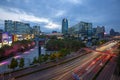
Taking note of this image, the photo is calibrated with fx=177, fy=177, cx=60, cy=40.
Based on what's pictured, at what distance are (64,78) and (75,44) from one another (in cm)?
8651

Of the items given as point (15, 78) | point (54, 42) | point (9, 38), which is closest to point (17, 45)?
point (9, 38)

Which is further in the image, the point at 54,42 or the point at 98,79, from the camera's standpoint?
the point at 54,42

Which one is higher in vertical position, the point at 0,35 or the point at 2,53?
the point at 0,35

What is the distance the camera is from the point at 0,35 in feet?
330

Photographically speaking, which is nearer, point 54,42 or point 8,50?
point 8,50

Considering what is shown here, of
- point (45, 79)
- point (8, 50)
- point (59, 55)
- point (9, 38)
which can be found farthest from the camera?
point (9, 38)

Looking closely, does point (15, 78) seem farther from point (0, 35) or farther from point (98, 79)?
point (0, 35)

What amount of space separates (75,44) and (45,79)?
8833 cm

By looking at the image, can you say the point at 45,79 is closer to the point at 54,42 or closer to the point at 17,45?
the point at 17,45

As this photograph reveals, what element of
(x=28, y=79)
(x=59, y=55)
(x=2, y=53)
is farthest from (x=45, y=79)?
(x=2, y=53)

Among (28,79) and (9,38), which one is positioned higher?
(9,38)

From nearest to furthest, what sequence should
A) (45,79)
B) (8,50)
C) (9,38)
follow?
(45,79) < (8,50) < (9,38)

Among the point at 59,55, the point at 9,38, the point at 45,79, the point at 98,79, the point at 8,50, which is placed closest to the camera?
the point at 45,79

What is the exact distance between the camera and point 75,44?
128 m
